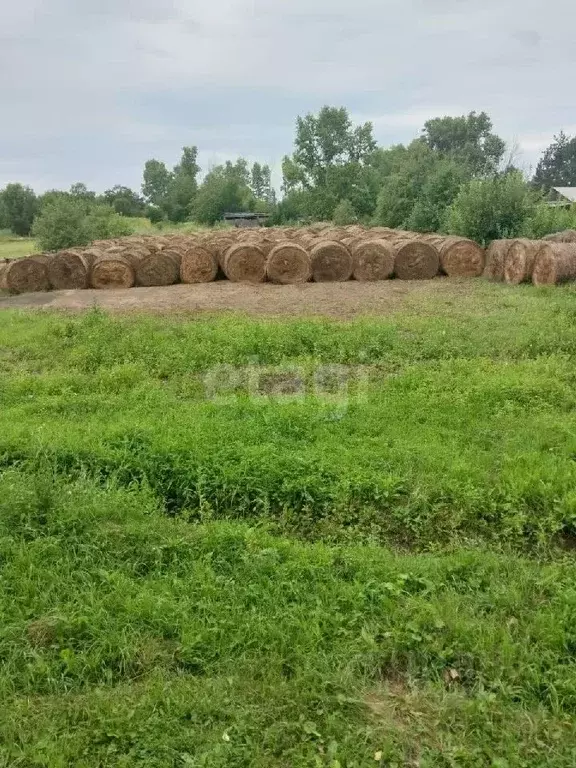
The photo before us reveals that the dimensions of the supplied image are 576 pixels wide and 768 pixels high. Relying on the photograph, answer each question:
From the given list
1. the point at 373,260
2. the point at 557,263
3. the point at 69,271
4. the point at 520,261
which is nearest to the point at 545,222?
the point at 520,261

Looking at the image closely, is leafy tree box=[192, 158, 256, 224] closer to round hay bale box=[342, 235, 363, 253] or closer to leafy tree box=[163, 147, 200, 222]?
leafy tree box=[163, 147, 200, 222]

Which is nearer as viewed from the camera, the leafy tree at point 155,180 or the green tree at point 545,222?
the green tree at point 545,222

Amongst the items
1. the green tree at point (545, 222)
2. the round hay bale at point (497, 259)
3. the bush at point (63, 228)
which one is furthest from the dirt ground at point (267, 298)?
the bush at point (63, 228)

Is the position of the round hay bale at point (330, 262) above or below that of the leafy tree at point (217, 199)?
below

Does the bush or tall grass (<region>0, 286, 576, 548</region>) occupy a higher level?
the bush

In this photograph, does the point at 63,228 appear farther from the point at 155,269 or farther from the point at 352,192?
the point at 352,192

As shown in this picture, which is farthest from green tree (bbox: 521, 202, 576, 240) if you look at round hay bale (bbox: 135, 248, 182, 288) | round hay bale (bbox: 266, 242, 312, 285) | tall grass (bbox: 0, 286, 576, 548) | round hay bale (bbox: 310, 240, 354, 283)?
round hay bale (bbox: 135, 248, 182, 288)

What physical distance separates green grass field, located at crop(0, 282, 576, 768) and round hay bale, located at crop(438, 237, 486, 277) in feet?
24.2

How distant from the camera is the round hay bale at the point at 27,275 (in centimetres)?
1274

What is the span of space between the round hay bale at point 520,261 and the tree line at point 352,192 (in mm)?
3149

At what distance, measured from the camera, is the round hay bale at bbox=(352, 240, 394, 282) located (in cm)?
1295

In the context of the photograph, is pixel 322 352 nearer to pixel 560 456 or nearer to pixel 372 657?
pixel 560 456

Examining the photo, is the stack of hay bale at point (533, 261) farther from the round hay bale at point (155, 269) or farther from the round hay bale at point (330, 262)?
the round hay bale at point (155, 269)

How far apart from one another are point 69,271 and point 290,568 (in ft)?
35.6
